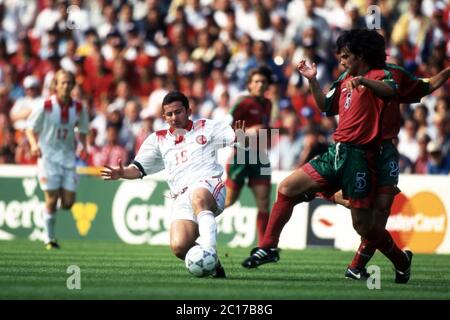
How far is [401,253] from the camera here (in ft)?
34.1

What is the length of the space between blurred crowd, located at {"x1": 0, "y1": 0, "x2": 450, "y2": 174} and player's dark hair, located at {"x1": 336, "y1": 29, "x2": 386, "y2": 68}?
326 inches

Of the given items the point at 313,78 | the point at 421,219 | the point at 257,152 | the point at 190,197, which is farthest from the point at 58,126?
the point at 313,78

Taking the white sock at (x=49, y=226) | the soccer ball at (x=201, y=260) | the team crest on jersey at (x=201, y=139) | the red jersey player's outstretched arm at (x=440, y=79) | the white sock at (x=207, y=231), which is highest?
the red jersey player's outstretched arm at (x=440, y=79)

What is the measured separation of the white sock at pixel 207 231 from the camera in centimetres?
1003

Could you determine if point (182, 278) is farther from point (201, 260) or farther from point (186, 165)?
point (186, 165)

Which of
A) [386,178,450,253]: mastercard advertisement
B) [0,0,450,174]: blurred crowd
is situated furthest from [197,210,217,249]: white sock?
[0,0,450,174]: blurred crowd

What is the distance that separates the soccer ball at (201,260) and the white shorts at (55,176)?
6.65 meters

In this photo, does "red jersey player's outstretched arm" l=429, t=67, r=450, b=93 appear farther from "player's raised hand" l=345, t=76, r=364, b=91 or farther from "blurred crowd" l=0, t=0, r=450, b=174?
"blurred crowd" l=0, t=0, r=450, b=174

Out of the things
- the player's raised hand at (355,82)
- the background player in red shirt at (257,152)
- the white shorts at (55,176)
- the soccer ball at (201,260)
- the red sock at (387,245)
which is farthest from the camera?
the white shorts at (55,176)

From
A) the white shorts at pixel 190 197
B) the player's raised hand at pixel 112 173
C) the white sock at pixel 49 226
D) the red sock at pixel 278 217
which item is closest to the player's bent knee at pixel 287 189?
the red sock at pixel 278 217

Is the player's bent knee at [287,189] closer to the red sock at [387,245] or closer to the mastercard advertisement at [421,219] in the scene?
A: the red sock at [387,245]

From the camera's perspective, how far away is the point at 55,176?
16.3 m

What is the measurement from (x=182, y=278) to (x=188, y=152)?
139 cm
